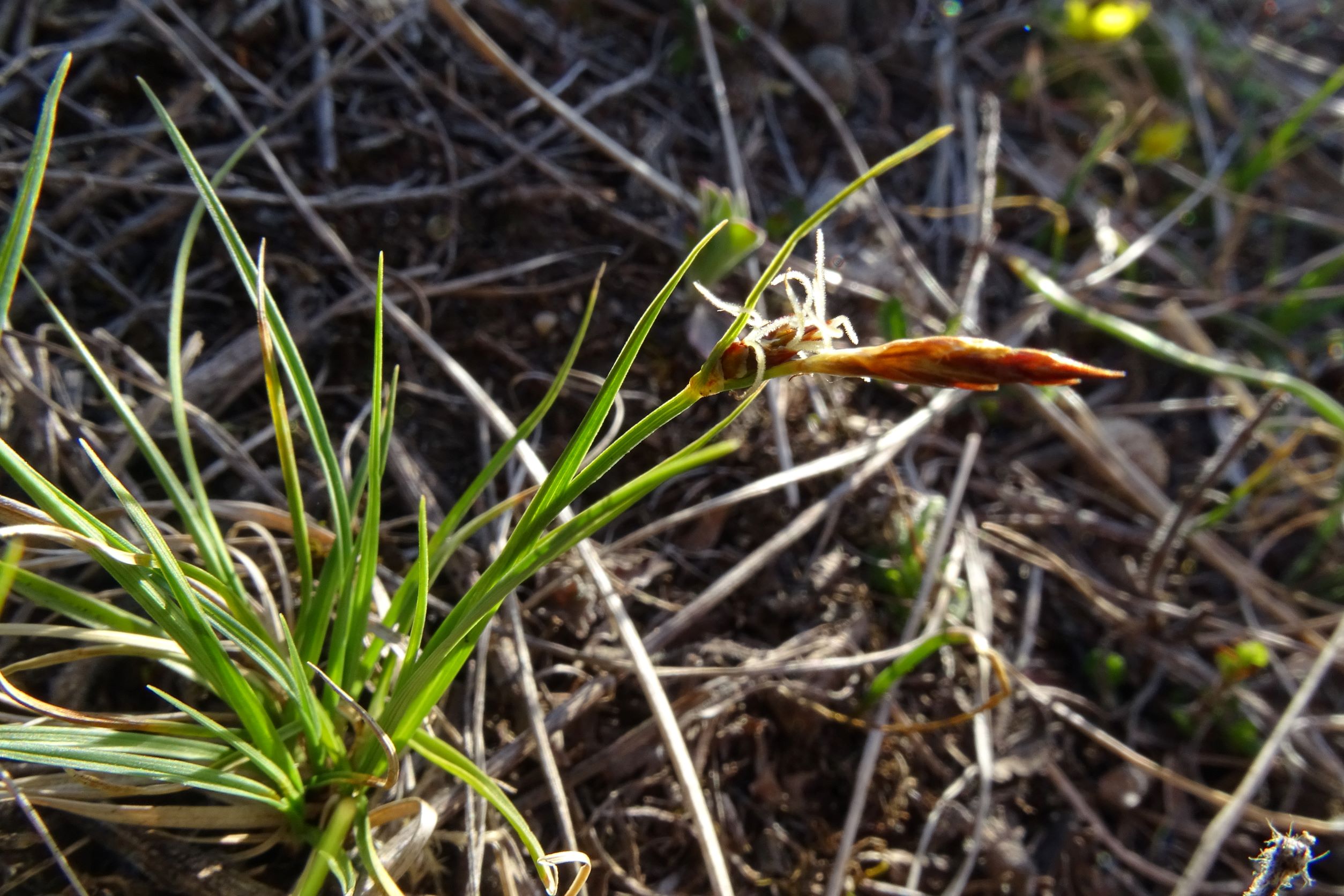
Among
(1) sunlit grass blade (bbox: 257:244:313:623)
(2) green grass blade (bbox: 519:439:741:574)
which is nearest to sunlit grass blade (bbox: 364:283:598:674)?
(1) sunlit grass blade (bbox: 257:244:313:623)

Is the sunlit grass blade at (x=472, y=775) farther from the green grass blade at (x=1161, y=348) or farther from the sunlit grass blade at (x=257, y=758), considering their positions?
the green grass blade at (x=1161, y=348)

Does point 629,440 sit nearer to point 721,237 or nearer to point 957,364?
point 957,364

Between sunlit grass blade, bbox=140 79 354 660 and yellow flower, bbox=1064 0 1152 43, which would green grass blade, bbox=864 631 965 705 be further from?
yellow flower, bbox=1064 0 1152 43

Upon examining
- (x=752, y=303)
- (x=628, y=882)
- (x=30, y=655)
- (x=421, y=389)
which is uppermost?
(x=752, y=303)

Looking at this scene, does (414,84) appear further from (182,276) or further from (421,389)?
(182,276)

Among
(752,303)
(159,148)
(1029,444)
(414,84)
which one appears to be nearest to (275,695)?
(752,303)
